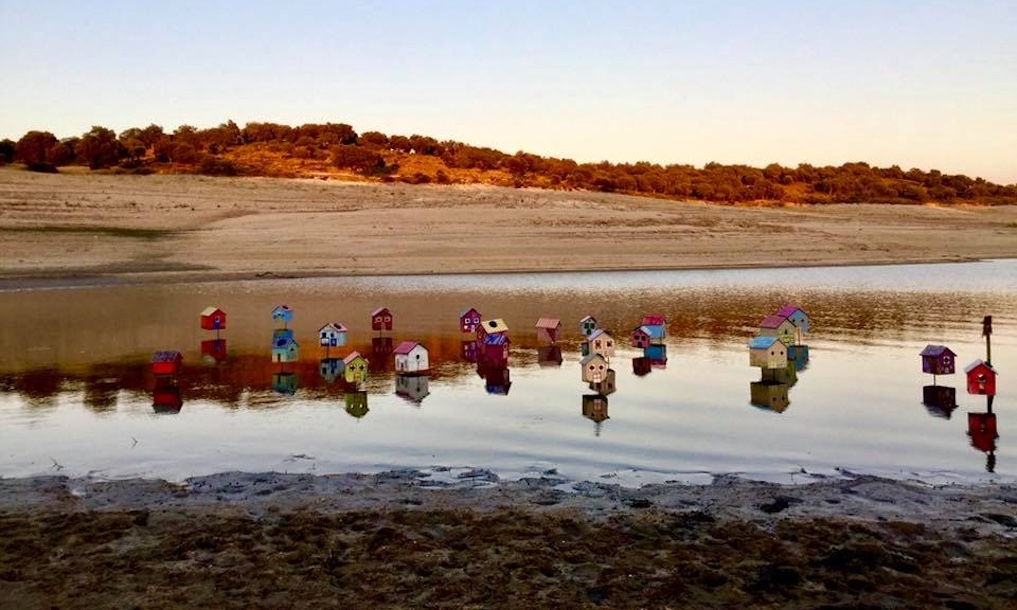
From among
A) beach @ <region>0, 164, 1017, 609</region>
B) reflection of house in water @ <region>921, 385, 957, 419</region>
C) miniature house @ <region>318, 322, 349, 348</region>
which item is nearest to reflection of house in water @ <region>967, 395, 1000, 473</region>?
reflection of house in water @ <region>921, 385, 957, 419</region>

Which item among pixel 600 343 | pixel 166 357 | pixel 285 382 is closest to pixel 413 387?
pixel 285 382

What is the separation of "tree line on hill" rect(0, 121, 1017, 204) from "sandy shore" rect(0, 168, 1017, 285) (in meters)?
8.26

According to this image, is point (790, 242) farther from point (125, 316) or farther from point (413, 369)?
point (413, 369)

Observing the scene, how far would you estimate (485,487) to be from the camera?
35.0 ft

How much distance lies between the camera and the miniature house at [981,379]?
1520 centimetres

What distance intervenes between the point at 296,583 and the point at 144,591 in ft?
3.76

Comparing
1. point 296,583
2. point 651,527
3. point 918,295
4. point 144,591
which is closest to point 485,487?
point 651,527

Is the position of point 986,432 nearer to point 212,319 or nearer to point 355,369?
point 355,369

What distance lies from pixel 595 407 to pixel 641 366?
472 centimetres

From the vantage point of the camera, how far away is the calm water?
12117 mm

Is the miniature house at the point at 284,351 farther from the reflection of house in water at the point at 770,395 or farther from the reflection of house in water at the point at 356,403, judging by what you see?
the reflection of house in water at the point at 770,395

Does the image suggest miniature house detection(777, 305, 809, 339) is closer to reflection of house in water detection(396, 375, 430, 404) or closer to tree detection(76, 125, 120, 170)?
reflection of house in water detection(396, 375, 430, 404)

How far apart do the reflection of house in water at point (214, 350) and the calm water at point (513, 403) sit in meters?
0.19

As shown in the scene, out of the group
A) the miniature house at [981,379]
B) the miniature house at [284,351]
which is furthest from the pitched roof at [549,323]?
the miniature house at [981,379]
